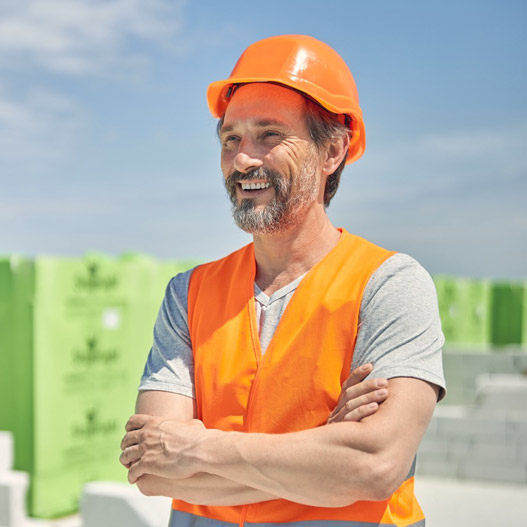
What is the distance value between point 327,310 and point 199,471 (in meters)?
0.61

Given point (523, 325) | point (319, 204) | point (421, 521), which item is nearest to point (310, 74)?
point (319, 204)

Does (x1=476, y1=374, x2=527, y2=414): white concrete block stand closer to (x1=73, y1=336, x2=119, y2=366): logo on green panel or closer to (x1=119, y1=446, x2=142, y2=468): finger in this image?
(x1=73, y1=336, x2=119, y2=366): logo on green panel

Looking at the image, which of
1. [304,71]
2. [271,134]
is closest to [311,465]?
[271,134]

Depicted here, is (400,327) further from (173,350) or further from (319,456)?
(173,350)

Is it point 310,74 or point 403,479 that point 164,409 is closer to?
point 403,479

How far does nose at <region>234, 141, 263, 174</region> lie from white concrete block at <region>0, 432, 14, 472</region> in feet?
14.8

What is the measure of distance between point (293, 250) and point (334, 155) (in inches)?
14.4

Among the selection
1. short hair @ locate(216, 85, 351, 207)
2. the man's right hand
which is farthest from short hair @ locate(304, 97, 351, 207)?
the man's right hand

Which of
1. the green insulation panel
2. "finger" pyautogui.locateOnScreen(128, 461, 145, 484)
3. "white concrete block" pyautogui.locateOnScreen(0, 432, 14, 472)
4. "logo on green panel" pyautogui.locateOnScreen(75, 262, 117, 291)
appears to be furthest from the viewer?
the green insulation panel

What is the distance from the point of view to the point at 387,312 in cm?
206

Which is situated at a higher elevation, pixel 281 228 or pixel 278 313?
pixel 281 228

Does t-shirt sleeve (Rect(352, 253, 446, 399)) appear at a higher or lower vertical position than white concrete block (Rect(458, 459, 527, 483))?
higher

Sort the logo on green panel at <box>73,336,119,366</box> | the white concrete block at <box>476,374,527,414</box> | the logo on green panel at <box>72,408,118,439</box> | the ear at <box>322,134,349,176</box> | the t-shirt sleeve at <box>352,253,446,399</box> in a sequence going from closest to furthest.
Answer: the t-shirt sleeve at <box>352,253,446,399</box>
the ear at <box>322,134,349,176</box>
the logo on green panel at <box>73,336,119,366</box>
the logo on green panel at <box>72,408,118,439</box>
the white concrete block at <box>476,374,527,414</box>

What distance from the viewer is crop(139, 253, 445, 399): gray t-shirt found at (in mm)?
2004
